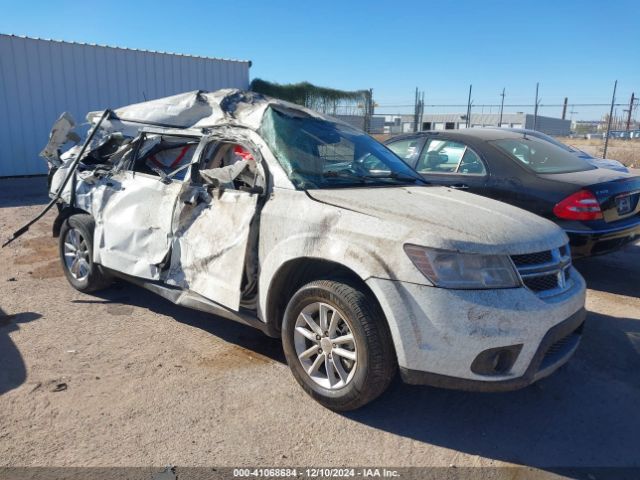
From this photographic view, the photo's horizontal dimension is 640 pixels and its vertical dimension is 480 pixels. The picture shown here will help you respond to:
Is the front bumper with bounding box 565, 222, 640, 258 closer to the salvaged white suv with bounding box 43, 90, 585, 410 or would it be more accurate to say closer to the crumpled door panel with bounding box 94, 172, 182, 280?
the salvaged white suv with bounding box 43, 90, 585, 410

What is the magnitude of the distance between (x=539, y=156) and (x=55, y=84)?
494 inches

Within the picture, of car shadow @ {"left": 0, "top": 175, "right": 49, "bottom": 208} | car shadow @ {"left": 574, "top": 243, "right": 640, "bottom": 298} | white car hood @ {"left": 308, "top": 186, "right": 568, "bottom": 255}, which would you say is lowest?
car shadow @ {"left": 0, "top": 175, "right": 49, "bottom": 208}

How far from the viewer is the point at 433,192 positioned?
3.74 m

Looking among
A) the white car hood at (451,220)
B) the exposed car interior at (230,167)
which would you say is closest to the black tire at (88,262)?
the exposed car interior at (230,167)

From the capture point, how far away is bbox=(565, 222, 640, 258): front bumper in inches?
200

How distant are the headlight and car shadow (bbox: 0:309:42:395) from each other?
2.76 m

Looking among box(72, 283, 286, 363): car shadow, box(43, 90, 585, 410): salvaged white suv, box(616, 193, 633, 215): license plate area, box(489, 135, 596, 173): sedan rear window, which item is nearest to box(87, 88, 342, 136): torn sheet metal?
box(43, 90, 585, 410): salvaged white suv

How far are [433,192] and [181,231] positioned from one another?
1.94 m

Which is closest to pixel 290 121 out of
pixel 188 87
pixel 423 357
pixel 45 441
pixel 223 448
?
pixel 423 357

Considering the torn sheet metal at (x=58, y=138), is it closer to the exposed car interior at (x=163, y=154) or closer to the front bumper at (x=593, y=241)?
the exposed car interior at (x=163, y=154)

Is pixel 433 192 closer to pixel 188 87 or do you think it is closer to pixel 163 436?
pixel 163 436

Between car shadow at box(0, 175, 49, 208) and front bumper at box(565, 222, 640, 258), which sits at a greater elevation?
front bumper at box(565, 222, 640, 258)

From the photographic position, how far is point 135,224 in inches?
169

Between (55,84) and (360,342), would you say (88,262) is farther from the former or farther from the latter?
(55,84)
